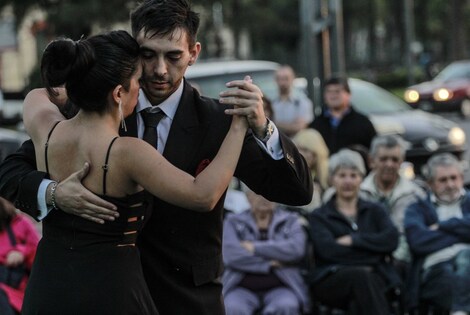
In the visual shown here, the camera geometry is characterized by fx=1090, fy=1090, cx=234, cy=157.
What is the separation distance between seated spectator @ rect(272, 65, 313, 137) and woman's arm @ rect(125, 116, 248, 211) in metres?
7.43

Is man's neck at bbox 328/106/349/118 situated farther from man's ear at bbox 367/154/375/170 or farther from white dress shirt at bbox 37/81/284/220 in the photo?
white dress shirt at bbox 37/81/284/220

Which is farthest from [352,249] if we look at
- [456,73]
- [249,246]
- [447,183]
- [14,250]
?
[456,73]

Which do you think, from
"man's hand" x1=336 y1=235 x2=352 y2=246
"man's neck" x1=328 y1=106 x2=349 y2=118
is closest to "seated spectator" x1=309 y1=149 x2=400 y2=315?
"man's hand" x1=336 y1=235 x2=352 y2=246

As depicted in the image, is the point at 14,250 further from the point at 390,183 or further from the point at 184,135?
the point at 184,135

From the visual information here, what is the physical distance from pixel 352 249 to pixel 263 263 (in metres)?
0.62

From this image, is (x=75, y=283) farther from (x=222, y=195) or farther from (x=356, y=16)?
(x=356, y=16)

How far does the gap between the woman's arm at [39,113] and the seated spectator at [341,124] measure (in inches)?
247

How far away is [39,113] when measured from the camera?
411 centimetres

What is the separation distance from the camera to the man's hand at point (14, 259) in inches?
274

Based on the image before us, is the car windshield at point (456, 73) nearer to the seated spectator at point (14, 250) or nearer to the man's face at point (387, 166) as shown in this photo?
the man's face at point (387, 166)

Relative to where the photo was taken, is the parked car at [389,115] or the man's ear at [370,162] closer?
the man's ear at [370,162]

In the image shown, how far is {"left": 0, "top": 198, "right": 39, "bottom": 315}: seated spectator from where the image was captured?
6918 millimetres

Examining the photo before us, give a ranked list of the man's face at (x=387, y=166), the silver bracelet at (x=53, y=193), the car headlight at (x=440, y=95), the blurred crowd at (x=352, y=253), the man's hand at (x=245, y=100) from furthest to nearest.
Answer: the car headlight at (x=440, y=95) < the man's face at (x=387, y=166) < the blurred crowd at (x=352, y=253) < the man's hand at (x=245, y=100) < the silver bracelet at (x=53, y=193)

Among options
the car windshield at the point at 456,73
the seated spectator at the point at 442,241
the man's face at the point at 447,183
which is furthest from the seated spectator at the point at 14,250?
the car windshield at the point at 456,73
